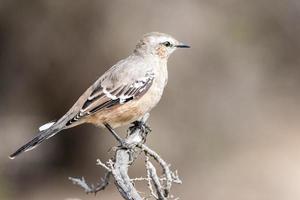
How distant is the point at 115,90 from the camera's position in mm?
6629

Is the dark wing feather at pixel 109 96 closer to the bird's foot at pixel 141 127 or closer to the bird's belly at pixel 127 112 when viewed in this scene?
the bird's belly at pixel 127 112

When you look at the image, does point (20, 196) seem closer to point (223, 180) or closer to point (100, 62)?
point (100, 62)

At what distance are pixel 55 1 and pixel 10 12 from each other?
764 millimetres

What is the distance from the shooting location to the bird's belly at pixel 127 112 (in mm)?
6539

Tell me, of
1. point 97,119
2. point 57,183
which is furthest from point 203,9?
point 97,119

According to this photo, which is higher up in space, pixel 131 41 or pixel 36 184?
pixel 131 41

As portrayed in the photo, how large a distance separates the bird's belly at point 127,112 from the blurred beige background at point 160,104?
4.82 meters

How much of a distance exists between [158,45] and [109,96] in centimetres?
74

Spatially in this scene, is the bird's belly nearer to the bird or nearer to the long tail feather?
the bird

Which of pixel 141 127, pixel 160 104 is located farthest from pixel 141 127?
pixel 160 104

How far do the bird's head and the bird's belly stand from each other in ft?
1.51

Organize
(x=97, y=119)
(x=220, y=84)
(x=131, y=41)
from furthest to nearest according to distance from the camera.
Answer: (x=220, y=84) < (x=131, y=41) < (x=97, y=119)

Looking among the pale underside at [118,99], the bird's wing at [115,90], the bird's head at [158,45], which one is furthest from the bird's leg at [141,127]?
the bird's head at [158,45]

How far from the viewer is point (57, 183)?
11.9m
